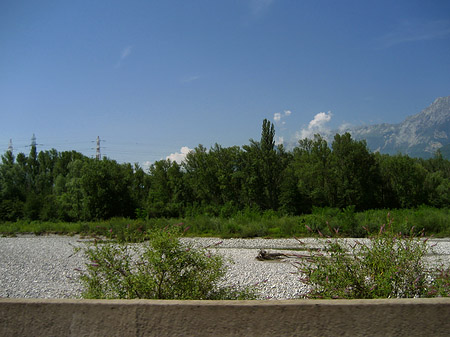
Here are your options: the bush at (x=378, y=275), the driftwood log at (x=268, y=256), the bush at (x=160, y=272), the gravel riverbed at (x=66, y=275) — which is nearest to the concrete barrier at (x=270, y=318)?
the bush at (x=378, y=275)

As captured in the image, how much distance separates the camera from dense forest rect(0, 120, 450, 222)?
42031mm

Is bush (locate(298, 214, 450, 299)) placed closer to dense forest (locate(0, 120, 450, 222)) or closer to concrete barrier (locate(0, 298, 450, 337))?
concrete barrier (locate(0, 298, 450, 337))

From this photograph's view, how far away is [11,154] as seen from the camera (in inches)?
2625

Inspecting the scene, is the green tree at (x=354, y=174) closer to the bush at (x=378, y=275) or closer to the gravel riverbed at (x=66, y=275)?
the gravel riverbed at (x=66, y=275)

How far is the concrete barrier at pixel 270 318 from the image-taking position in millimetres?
2805

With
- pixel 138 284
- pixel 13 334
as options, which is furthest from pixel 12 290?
pixel 13 334

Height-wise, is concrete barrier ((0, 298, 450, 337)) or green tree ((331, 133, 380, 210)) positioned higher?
green tree ((331, 133, 380, 210))

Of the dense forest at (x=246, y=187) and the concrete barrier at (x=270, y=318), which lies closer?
the concrete barrier at (x=270, y=318)

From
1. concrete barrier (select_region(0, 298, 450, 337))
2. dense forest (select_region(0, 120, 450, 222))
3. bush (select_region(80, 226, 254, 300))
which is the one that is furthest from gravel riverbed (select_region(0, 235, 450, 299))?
dense forest (select_region(0, 120, 450, 222))

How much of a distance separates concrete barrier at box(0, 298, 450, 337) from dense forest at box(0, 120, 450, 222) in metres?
37.2

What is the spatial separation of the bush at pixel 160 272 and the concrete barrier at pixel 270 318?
193cm

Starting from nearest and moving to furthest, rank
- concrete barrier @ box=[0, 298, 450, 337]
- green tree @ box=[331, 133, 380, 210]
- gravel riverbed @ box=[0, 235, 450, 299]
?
concrete barrier @ box=[0, 298, 450, 337], gravel riverbed @ box=[0, 235, 450, 299], green tree @ box=[331, 133, 380, 210]

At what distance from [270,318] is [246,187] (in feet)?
140

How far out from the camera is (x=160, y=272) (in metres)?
5.02
